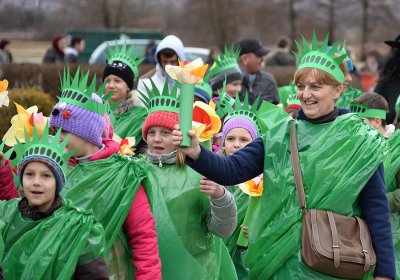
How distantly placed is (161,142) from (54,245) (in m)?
1.28

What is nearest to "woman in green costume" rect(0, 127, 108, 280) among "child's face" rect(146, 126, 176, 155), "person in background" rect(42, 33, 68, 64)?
"child's face" rect(146, 126, 176, 155)

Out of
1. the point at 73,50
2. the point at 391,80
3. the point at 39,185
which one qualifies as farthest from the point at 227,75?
the point at 73,50

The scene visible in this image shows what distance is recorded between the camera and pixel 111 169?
16.4ft

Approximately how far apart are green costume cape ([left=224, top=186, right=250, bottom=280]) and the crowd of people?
1.04 meters

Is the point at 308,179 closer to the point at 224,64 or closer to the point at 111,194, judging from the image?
the point at 111,194

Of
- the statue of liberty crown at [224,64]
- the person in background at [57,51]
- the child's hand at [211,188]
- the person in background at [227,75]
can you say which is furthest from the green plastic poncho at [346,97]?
the person in background at [57,51]

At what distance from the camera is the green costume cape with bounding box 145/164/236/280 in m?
5.35

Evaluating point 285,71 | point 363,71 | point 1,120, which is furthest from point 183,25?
point 1,120

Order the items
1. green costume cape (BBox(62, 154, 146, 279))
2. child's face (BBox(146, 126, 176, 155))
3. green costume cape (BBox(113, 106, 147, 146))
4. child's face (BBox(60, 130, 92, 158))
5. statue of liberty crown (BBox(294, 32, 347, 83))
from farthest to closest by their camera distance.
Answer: green costume cape (BBox(113, 106, 147, 146))
child's face (BBox(146, 126, 176, 155))
child's face (BBox(60, 130, 92, 158))
statue of liberty crown (BBox(294, 32, 347, 83))
green costume cape (BBox(62, 154, 146, 279))

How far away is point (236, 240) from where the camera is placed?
7.03 meters

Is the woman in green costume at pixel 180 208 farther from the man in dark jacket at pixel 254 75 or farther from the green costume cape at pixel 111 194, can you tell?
A: the man in dark jacket at pixel 254 75

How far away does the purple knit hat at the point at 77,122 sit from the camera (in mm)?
5215

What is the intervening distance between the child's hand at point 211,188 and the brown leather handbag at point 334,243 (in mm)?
509

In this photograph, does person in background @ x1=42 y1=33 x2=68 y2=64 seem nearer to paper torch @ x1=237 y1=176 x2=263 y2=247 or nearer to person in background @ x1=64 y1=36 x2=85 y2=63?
person in background @ x1=64 y1=36 x2=85 y2=63
